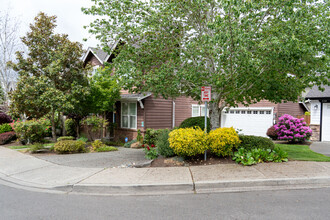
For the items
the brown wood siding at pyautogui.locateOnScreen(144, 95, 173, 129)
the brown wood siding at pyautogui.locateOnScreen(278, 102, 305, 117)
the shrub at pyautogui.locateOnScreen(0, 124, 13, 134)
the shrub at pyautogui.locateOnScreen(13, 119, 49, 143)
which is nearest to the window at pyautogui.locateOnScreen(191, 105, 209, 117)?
the brown wood siding at pyautogui.locateOnScreen(144, 95, 173, 129)

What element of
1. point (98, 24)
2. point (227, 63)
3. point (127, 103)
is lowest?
point (127, 103)

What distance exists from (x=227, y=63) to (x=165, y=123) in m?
9.00

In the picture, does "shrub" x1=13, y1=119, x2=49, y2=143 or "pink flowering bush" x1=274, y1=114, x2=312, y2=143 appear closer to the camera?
"pink flowering bush" x1=274, y1=114, x2=312, y2=143

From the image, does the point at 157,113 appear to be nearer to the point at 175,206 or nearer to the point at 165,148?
the point at 165,148

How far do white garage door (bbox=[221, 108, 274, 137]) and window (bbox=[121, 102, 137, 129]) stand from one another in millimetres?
7373

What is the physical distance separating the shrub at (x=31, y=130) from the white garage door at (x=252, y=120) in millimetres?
13027

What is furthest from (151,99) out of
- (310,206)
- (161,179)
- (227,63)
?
(310,206)

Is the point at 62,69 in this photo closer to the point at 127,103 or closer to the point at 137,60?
the point at 127,103

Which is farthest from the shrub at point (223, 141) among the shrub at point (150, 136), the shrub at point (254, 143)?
the shrub at point (150, 136)

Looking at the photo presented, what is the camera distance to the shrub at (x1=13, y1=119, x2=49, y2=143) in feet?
44.8

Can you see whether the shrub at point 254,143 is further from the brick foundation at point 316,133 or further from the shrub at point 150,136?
the brick foundation at point 316,133

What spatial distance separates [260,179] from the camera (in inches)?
223

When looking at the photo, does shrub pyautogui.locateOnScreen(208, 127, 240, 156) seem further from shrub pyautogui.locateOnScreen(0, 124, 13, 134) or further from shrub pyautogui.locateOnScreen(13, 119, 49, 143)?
shrub pyautogui.locateOnScreen(0, 124, 13, 134)

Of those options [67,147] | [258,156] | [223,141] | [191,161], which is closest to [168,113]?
[67,147]
